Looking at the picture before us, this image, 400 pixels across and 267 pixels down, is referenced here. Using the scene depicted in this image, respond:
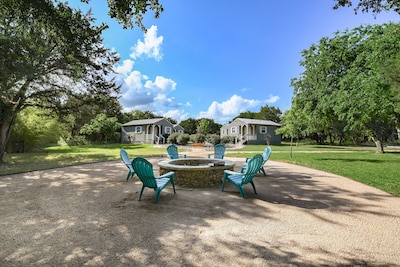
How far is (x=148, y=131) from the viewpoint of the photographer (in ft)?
110

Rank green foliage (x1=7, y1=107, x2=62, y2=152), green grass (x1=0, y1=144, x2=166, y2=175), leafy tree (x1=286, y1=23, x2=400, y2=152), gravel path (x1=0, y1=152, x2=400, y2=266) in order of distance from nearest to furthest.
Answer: gravel path (x1=0, y1=152, x2=400, y2=266)
green grass (x1=0, y1=144, x2=166, y2=175)
leafy tree (x1=286, y1=23, x2=400, y2=152)
green foliage (x1=7, y1=107, x2=62, y2=152)

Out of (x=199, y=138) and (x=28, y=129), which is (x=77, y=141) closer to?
(x=28, y=129)

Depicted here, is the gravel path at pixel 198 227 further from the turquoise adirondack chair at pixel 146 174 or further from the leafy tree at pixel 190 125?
the leafy tree at pixel 190 125

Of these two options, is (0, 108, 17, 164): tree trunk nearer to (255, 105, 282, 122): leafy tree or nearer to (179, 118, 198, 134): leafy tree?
(179, 118, 198, 134): leafy tree

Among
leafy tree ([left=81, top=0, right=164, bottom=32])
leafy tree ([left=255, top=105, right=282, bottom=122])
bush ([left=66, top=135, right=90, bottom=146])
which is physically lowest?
bush ([left=66, top=135, right=90, bottom=146])

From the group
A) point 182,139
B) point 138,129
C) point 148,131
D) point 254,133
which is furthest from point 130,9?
point 138,129

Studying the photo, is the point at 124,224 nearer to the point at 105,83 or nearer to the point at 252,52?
the point at 105,83

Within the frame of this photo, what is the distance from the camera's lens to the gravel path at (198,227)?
8.52ft

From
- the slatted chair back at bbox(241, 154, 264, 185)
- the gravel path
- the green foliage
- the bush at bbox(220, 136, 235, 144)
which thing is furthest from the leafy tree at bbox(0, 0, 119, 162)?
the bush at bbox(220, 136, 235, 144)

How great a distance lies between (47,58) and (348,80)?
16.1 meters

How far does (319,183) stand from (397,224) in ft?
10.1

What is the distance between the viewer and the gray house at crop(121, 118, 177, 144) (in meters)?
32.3

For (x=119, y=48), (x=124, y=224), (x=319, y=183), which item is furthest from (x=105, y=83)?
(x=319, y=183)

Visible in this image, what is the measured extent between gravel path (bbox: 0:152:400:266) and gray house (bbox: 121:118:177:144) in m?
26.3
